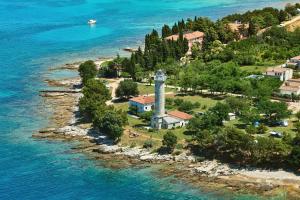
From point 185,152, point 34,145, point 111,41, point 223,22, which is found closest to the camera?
point 185,152

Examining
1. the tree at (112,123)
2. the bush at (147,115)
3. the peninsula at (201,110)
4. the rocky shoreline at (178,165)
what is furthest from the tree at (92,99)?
the bush at (147,115)

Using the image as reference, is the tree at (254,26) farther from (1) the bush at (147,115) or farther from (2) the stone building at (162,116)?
(2) the stone building at (162,116)

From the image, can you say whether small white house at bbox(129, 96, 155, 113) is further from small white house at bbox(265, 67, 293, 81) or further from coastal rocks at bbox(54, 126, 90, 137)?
small white house at bbox(265, 67, 293, 81)

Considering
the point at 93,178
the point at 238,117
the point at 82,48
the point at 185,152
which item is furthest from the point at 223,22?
the point at 93,178

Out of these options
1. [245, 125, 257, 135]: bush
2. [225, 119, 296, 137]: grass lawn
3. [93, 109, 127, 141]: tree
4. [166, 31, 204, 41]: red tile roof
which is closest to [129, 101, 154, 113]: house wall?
[93, 109, 127, 141]: tree

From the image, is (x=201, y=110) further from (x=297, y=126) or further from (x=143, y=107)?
(x=297, y=126)

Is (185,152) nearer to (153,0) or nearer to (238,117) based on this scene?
(238,117)
